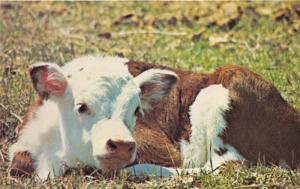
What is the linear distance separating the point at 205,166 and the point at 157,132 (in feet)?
1.83

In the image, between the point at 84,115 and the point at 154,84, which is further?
the point at 154,84

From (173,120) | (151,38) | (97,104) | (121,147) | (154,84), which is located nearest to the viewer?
(121,147)

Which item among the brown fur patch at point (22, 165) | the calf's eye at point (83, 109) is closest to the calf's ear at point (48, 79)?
the calf's eye at point (83, 109)

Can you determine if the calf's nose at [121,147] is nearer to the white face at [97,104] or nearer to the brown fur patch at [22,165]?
the white face at [97,104]

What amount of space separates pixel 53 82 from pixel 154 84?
955mm

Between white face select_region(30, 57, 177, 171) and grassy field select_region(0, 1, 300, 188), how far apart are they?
97cm

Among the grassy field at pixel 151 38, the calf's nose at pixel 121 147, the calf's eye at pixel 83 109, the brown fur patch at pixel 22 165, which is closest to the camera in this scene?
the calf's nose at pixel 121 147

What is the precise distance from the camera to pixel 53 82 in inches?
312

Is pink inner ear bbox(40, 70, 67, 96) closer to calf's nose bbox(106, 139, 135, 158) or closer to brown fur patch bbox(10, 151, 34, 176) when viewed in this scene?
brown fur patch bbox(10, 151, 34, 176)

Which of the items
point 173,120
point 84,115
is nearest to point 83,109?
point 84,115

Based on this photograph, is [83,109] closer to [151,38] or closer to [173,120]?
[173,120]

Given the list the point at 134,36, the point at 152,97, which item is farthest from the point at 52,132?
the point at 134,36

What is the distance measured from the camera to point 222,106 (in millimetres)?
8852

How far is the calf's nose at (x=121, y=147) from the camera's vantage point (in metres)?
7.16
